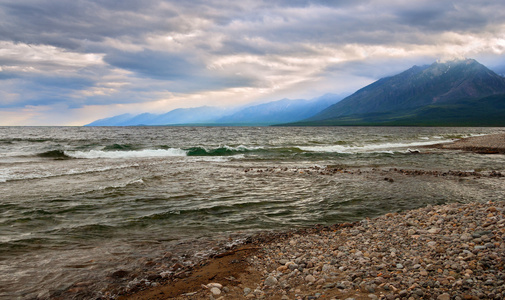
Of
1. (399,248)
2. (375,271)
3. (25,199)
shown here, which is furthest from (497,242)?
(25,199)

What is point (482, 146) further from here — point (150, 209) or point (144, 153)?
point (150, 209)

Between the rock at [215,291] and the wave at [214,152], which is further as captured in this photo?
the wave at [214,152]

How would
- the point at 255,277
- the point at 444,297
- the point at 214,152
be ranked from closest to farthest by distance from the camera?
the point at 444,297, the point at 255,277, the point at 214,152

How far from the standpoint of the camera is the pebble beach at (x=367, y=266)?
536 centimetres

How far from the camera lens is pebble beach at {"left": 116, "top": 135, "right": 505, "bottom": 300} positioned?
5355 millimetres

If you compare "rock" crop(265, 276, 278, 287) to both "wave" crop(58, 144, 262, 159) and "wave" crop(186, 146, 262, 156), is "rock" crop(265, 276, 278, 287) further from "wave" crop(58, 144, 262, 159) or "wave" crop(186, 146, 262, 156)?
"wave" crop(186, 146, 262, 156)

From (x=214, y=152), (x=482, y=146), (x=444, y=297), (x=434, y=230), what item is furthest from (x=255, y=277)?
(x=482, y=146)

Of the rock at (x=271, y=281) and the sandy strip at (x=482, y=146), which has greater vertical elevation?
the rock at (x=271, y=281)

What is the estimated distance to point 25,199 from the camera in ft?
48.6

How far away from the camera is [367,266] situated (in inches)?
257

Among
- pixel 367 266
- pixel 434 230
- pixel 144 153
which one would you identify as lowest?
pixel 367 266

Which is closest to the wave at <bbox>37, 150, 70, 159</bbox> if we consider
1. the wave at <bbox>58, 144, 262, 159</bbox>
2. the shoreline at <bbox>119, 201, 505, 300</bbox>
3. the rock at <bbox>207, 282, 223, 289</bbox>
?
the wave at <bbox>58, 144, 262, 159</bbox>

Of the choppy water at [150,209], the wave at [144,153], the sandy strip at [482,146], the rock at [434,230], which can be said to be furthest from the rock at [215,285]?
the sandy strip at [482,146]

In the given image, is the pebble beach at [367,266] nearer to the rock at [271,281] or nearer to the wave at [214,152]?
the rock at [271,281]
